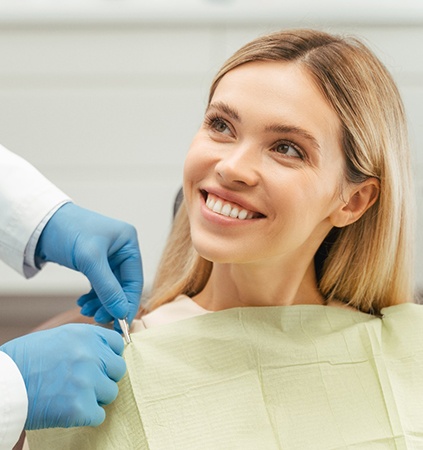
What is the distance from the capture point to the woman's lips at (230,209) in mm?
1288

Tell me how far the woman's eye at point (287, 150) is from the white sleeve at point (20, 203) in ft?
1.67

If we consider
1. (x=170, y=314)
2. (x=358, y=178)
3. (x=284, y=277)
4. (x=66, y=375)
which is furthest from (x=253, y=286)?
(x=66, y=375)

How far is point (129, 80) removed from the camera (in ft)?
9.14

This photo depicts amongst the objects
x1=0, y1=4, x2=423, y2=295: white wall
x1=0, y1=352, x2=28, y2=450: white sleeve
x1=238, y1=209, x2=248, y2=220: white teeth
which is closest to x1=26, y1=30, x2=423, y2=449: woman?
x1=238, y1=209, x2=248, y2=220: white teeth

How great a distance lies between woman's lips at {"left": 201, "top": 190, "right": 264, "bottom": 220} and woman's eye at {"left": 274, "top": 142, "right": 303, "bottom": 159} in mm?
117

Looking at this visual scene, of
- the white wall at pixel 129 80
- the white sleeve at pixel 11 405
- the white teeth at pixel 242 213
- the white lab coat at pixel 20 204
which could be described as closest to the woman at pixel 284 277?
the white teeth at pixel 242 213

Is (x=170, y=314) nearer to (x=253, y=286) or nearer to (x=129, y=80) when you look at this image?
(x=253, y=286)

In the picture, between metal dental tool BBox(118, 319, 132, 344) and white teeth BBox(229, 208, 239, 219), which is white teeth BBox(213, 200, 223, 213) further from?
metal dental tool BBox(118, 319, 132, 344)

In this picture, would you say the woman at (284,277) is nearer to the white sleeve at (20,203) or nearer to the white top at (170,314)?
the white top at (170,314)

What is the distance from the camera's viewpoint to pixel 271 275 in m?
1.44

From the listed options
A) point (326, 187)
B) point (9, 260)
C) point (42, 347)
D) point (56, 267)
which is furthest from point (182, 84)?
point (42, 347)

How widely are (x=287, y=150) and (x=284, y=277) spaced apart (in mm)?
281

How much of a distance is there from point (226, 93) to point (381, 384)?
603 millimetres

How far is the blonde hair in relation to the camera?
1340 millimetres
